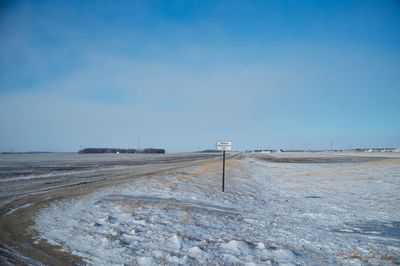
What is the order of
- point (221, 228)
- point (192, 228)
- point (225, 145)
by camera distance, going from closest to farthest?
point (192, 228)
point (221, 228)
point (225, 145)

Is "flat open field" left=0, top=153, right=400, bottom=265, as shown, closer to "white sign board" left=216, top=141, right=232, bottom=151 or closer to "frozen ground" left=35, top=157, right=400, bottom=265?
"frozen ground" left=35, top=157, right=400, bottom=265

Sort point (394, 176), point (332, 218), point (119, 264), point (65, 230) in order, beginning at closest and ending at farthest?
point (119, 264) → point (65, 230) → point (332, 218) → point (394, 176)

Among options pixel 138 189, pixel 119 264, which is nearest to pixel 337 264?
pixel 119 264

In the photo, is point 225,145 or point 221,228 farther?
point 225,145

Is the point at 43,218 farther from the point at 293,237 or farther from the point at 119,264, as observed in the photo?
the point at 293,237

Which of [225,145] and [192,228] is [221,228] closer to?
[192,228]

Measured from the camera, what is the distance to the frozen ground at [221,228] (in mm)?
7000

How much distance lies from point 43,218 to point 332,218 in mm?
9915

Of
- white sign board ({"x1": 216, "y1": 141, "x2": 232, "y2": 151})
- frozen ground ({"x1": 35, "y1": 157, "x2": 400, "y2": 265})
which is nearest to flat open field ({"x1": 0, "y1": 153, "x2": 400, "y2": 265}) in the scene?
frozen ground ({"x1": 35, "y1": 157, "x2": 400, "y2": 265})

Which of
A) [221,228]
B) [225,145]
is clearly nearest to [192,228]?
[221,228]

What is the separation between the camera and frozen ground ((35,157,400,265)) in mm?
Result: 7000

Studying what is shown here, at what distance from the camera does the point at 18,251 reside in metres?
6.81

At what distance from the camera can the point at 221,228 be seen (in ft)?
30.4

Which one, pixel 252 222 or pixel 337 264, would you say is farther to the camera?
pixel 252 222
